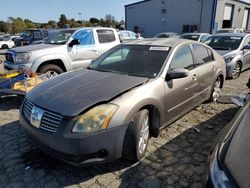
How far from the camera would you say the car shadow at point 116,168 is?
2.70 meters

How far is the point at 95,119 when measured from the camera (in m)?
2.47

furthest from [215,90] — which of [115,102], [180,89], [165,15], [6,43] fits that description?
[165,15]

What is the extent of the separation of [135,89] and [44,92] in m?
1.23

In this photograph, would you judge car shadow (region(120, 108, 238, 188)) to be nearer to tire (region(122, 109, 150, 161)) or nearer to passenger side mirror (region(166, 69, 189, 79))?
tire (region(122, 109, 150, 161))

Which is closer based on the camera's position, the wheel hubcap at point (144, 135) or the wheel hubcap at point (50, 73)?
the wheel hubcap at point (144, 135)

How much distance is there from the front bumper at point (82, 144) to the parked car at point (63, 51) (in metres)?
3.41

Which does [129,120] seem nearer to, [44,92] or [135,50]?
[44,92]

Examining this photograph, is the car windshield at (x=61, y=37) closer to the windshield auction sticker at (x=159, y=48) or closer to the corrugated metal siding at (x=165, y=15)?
the windshield auction sticker at (x=159, y=48)

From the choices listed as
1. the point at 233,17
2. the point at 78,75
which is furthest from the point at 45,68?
the point at 233,17

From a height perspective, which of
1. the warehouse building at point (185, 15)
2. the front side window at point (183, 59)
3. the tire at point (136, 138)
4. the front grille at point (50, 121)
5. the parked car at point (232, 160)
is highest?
the warehouse building at point (185, 15)

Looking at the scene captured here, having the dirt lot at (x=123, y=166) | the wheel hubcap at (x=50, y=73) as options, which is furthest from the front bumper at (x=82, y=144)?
the wheel hubcap at (x=50, y=73)

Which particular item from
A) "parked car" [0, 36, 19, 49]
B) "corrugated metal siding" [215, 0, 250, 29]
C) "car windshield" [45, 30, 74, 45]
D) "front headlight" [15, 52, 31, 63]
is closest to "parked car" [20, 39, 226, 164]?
"front headlight" [15, 52, 31, 63]

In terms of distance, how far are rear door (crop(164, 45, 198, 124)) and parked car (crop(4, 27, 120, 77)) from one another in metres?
3.37

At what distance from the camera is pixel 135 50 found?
154 inches
